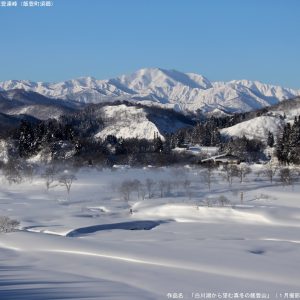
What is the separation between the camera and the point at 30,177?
204 ft

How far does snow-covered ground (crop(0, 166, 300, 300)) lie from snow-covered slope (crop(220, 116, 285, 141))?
259ft

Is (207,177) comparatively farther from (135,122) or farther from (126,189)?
(135,122)

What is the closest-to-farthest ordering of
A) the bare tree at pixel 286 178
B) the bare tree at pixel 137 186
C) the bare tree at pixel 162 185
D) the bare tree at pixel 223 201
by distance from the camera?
the bare tree at pixel 223 201
the bare tree at pixel 137 186
the bare tree at pixel 162 185
the bare tree at pixel 286 178

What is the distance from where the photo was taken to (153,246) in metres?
23.6

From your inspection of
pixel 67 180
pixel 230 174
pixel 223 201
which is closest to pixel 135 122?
pixel 230 174

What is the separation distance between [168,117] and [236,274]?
161 meters

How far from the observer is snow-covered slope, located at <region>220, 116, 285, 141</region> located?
433 feet

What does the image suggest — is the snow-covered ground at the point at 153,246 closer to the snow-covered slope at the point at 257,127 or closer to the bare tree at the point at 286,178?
the bare tree at the point at 286,178

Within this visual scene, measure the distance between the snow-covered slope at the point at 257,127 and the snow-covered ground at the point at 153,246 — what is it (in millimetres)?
78802

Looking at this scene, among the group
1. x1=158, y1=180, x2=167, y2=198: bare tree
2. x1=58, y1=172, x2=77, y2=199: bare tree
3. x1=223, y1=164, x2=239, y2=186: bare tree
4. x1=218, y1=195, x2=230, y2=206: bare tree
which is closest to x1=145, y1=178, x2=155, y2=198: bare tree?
x1=158, y1=180, x2=167, y2=198: bare tree

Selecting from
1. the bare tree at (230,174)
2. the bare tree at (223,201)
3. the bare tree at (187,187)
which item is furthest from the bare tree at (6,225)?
the bare tree at (230,174)

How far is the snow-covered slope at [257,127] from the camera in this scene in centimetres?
13198

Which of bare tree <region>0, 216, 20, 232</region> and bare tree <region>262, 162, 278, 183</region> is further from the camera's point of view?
bare tree <region>262, 162, 278, 183</region>

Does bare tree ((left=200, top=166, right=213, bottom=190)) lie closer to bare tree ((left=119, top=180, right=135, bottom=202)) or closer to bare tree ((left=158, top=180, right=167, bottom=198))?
bare tree ((left=158, top=180, right=167, bottom=198))
